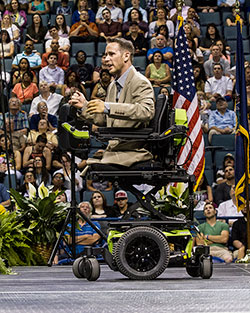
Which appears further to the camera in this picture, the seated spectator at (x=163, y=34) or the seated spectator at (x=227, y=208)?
the seated spectator at (x=163, y=34)

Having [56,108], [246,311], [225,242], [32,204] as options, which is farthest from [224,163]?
[246,311]

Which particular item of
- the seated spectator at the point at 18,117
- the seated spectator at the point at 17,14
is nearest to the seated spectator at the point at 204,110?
the seated spectator at the point at 18,117

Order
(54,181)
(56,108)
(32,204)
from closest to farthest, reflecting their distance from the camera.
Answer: (32,204) → (54,181) → (56,108)

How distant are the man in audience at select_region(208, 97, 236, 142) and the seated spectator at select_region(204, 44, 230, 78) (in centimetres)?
123

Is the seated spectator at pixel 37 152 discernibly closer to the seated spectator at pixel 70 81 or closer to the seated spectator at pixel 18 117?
the seated spectator at pixel 18 117

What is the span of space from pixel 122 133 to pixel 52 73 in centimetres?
883

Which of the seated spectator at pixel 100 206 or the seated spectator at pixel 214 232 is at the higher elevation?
the seated spectator at pixel 100 206

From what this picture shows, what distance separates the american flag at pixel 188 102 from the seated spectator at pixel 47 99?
114 inches

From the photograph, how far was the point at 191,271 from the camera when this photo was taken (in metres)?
5.17

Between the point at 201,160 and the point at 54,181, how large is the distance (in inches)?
83.2

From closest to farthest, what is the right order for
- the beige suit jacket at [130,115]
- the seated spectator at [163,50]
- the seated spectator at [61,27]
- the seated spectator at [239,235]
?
1. the beige suit jacket at [130,115]
2. the seated spectator at [239,235]
3. the seated spectator at [163,50]
4. the seated spectator at [61,27]

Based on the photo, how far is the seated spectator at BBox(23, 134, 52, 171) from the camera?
11.4 meters

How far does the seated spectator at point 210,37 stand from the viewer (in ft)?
46.5

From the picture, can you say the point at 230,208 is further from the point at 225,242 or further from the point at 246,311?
the point at 246,311
